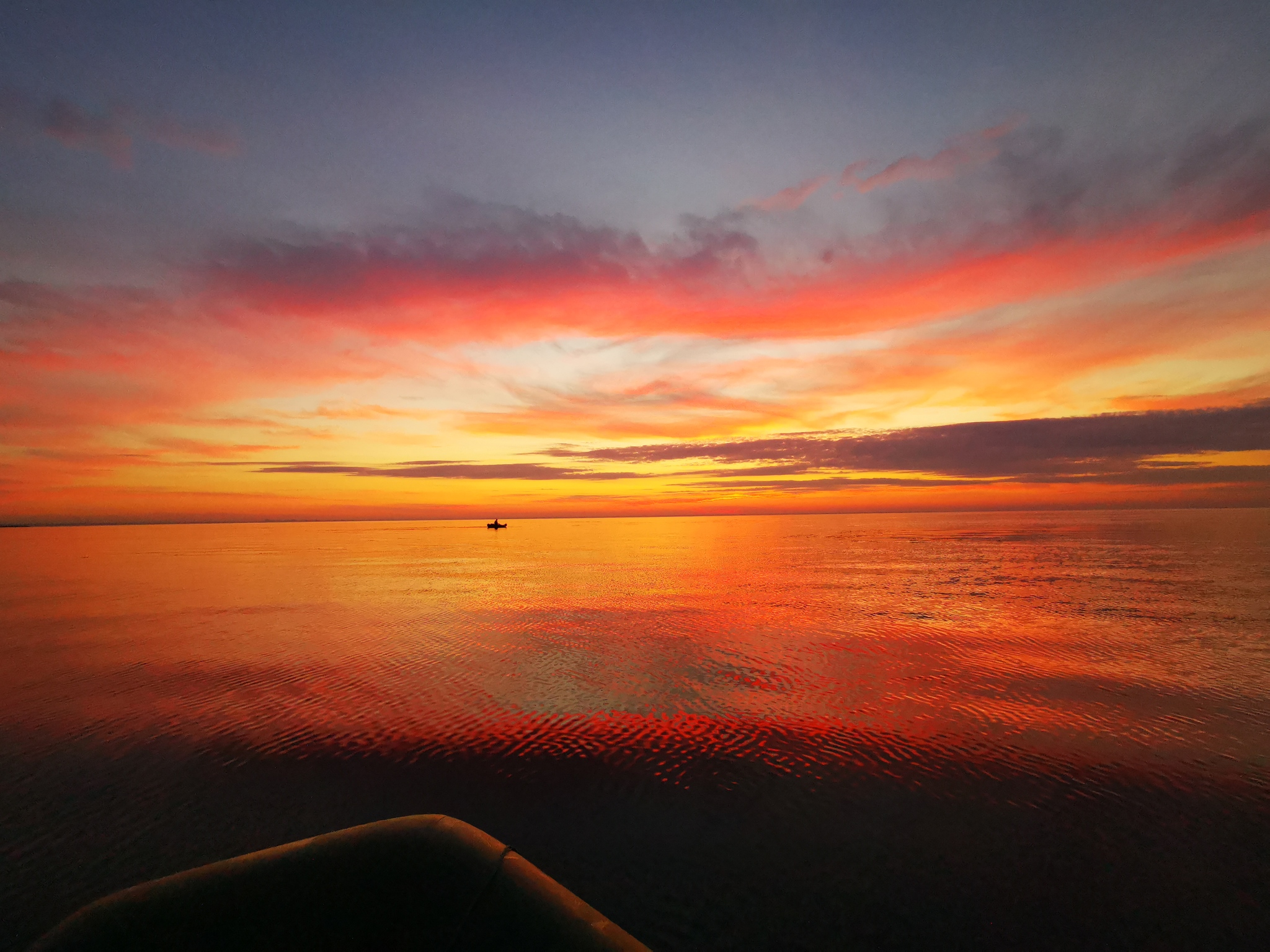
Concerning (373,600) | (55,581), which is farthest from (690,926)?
(55,581)

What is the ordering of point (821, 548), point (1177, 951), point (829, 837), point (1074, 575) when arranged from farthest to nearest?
point (821, 548)
point (1074, 575)
point (829, 837)
point (1177, 951)

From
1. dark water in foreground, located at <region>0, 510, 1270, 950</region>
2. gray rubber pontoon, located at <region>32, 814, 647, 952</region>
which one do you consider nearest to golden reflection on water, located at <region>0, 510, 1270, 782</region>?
dark water in foreground, located at <region>0, 510, 1270, 950</region>

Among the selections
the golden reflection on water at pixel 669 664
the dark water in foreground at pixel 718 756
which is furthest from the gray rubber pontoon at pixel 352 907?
the golden reflection on water at pixel 669 664

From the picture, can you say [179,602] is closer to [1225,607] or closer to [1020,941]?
[1020,941]

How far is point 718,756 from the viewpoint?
13.2 m

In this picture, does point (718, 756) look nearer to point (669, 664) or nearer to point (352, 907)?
point (669, 664)

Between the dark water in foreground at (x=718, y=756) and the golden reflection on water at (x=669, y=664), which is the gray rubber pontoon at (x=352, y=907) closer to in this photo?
the dark water in foreground at (x=718, y=756)

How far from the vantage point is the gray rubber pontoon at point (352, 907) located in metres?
4.20

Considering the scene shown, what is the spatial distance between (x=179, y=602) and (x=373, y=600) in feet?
37.0

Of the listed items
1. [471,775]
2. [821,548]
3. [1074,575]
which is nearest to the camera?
[471,775]

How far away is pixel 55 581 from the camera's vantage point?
1796 inches

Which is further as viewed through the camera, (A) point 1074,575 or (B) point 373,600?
(A) point 1074,575

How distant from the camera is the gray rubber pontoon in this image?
4199mm

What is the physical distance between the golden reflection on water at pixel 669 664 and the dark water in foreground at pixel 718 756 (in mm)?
162
